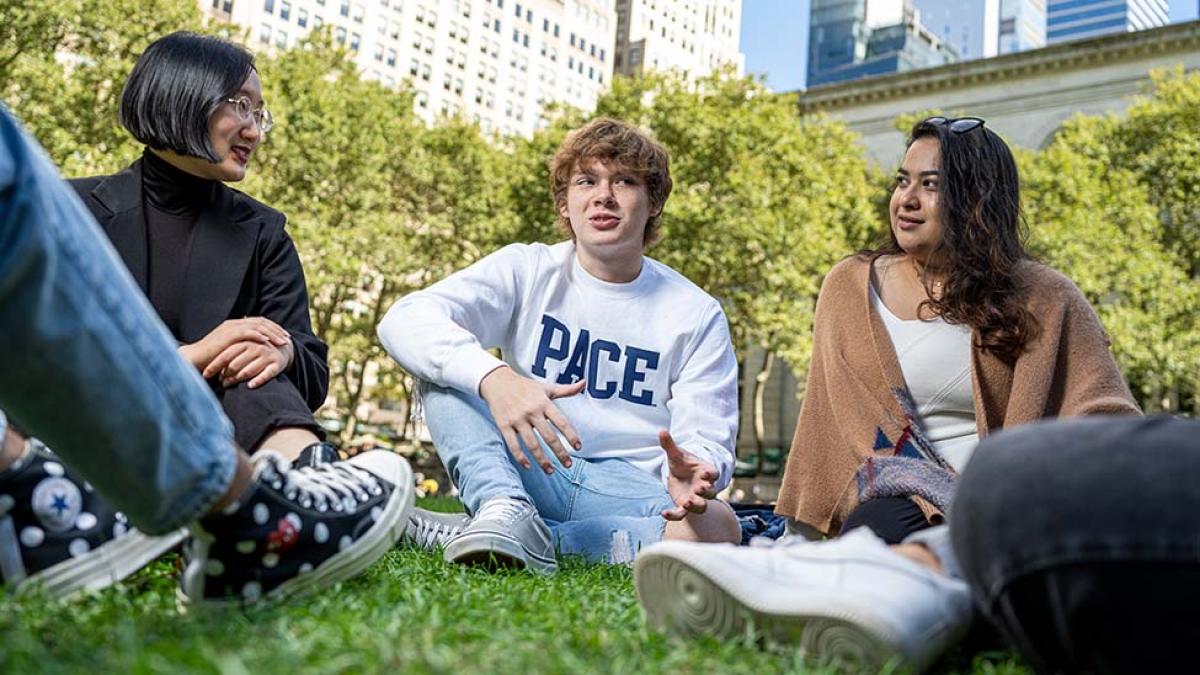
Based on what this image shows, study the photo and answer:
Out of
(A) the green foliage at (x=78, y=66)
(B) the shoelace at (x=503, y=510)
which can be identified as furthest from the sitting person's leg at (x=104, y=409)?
(A) the green foliage at (x=78, y=66)

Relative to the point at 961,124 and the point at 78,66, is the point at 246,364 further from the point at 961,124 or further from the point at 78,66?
the point at 78,66

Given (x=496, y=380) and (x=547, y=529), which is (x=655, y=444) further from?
(x=496, y=380)

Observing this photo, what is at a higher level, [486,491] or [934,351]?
[934,351]

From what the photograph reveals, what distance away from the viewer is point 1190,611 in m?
1.42

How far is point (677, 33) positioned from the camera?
115000 millimetres

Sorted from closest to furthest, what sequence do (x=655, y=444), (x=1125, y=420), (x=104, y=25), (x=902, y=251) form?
1. (x=1125, y=420)
2. (x=902, y=251)
3. (x=655, y=444)
4. (x=104, y=25)

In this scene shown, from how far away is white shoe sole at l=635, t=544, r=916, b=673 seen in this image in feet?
5.52

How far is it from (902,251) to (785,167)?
2310cm

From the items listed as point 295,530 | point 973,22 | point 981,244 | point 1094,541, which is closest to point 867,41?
point 973,22

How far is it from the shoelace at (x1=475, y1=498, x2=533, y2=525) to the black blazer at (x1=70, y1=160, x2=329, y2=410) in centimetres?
68

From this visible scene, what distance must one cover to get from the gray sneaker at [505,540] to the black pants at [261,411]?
56 centimetres

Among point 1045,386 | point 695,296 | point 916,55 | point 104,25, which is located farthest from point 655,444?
point 916,55

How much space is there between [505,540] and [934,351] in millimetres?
1617

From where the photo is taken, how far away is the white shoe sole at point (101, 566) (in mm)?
2043
